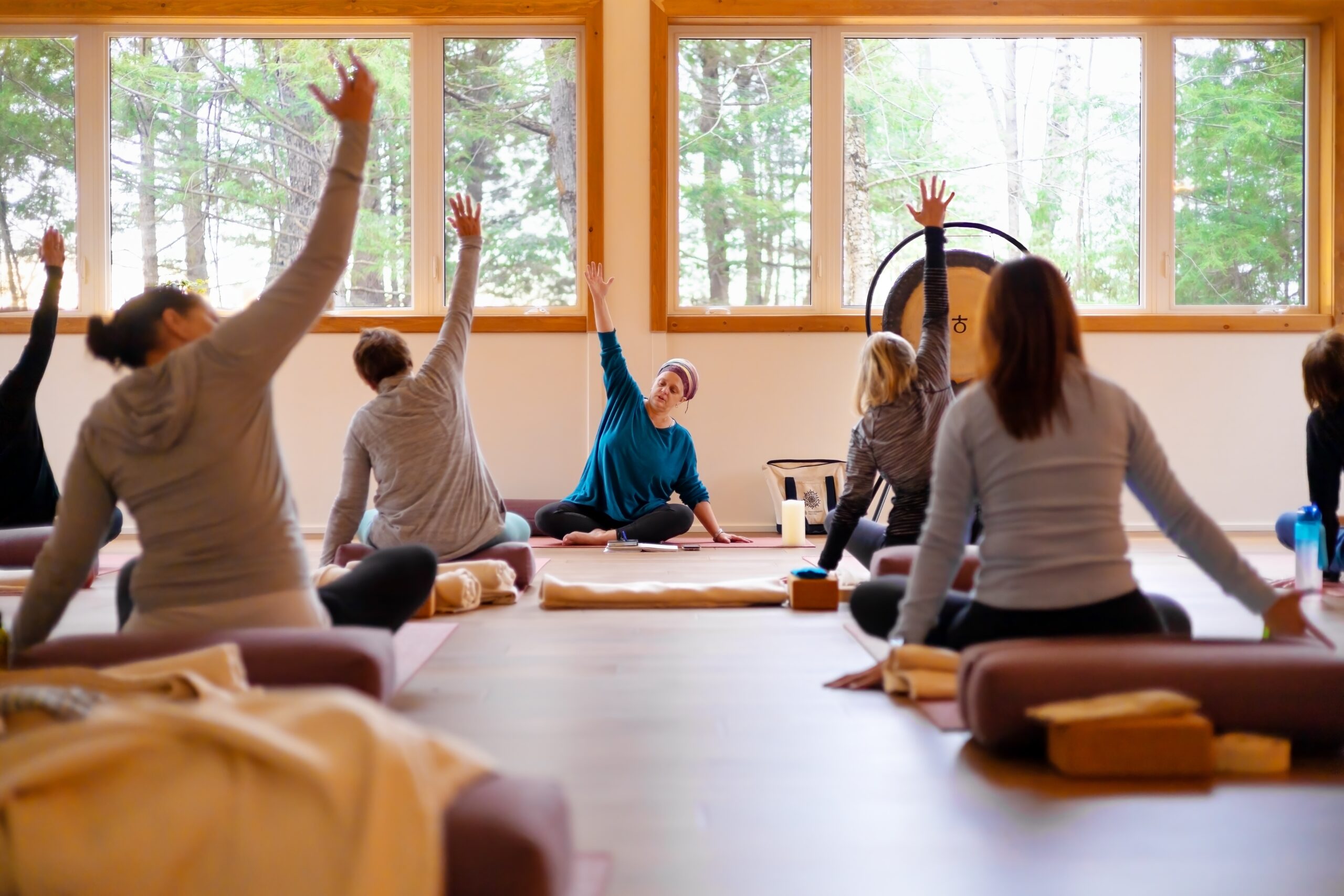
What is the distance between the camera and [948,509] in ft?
7.28

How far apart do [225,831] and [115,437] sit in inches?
A: 41.2

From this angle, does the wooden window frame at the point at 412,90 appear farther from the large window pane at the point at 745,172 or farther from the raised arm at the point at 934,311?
the raised arm at the point at 934,311

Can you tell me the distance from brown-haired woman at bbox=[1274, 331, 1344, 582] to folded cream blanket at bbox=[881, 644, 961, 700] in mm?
2387

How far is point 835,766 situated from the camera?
203cm

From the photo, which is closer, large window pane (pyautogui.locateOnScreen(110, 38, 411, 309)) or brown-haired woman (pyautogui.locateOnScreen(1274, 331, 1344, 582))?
brown-haired woman (pyautogui.locateOnScreen(1274, 331, 1344, 582))

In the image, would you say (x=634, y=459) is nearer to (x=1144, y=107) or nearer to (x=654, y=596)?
(x=654, y=596)

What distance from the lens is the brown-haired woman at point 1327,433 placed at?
13.4 ft

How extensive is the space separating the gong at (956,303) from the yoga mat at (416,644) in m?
3.26

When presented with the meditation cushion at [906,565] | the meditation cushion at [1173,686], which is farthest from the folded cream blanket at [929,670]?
the meditation cushion at [906,565]

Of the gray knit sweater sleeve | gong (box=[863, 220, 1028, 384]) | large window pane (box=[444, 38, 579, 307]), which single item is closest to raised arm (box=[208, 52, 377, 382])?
the gray knit sweater sleeve

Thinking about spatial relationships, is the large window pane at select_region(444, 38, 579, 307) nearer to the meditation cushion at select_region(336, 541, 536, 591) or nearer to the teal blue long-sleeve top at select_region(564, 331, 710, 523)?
the teal blue long-sleeve top at select_region(564, 331, 710, 523)

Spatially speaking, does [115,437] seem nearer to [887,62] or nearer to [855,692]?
[855,692]

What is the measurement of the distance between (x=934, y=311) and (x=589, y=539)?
7.74ft

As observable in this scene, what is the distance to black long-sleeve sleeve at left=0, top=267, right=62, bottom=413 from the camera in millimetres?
3988
